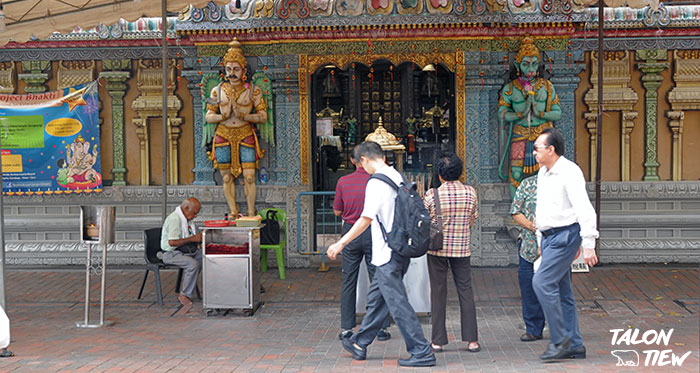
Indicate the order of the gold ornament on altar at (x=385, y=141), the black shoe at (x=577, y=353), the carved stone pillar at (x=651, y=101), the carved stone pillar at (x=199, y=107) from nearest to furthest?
the black shoe at (x=577, y=353) → the gold ornament on altar at (x=385, y=141) → the carved stone pillar at (x=651, y=101) → the carved stone pillar at (x=199, y=107)

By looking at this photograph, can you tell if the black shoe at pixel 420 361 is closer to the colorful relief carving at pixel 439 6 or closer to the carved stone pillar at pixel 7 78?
the colorful relief carving at pixel 439 6

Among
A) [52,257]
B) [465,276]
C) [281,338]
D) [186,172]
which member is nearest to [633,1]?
[465,276]

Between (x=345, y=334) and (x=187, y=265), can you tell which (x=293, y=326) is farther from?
(x=187, y=265)

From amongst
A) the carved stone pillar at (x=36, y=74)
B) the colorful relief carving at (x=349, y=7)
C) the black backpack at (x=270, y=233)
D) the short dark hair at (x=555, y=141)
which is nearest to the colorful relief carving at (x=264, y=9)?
the colorful relief carving at (x=349, y=7)

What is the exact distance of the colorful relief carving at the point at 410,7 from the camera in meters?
10.5

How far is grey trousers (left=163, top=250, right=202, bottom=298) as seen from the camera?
8.78 m

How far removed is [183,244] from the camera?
28.9ft

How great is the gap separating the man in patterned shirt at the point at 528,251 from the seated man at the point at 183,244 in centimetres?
374

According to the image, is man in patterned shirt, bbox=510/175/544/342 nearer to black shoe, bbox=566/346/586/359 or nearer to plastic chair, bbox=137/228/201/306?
black shoe, bbox=566/346/586/359

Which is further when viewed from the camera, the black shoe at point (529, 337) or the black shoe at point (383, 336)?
the black shoe at point (383, 336)

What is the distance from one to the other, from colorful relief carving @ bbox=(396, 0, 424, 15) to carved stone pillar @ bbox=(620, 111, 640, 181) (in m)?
3.35

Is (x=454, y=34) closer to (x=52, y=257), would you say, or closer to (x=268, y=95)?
(x=268, y=95)

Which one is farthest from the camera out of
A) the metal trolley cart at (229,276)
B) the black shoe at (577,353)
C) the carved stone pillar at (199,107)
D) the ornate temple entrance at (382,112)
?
the ornate temple entrance at (382,112)

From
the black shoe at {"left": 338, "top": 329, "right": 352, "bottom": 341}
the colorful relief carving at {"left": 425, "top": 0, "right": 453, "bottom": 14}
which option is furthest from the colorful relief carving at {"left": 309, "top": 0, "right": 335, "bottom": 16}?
the black shoe at {"left": 338, "top": 329, "right": 352, "bottom": 341}
